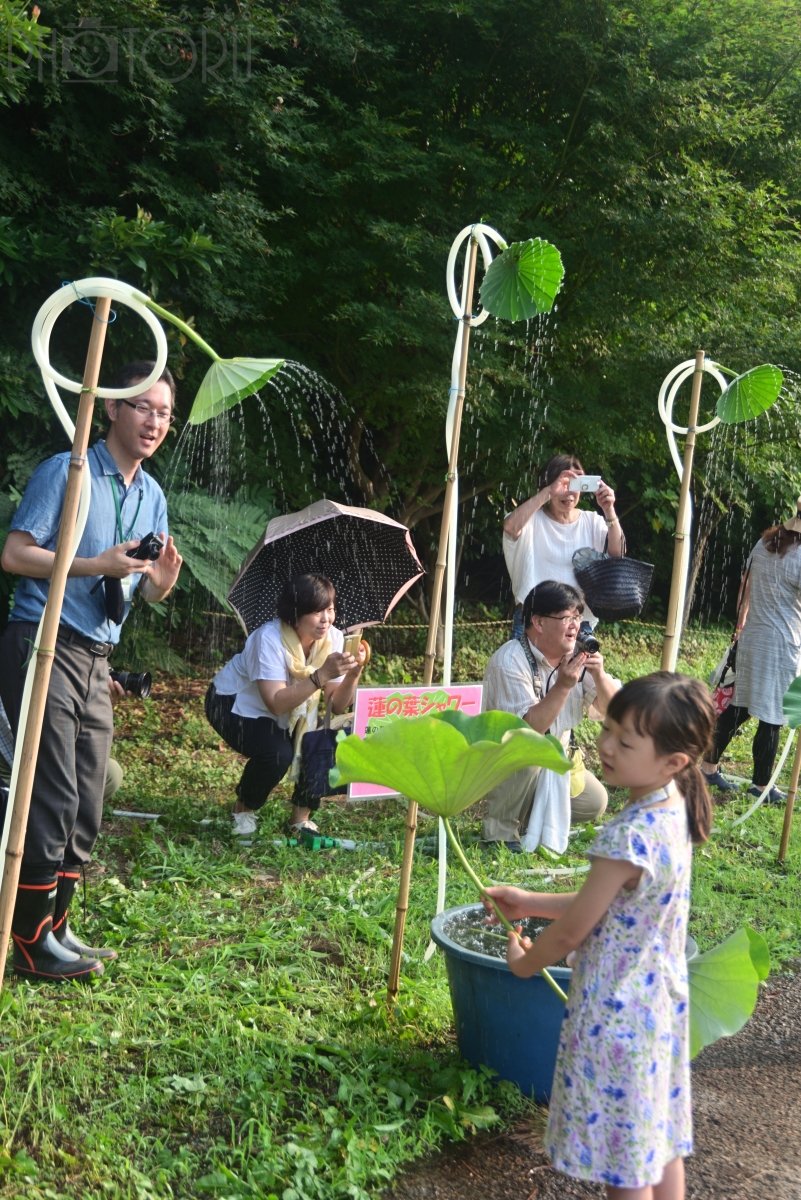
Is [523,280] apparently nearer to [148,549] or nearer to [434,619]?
[434,619]

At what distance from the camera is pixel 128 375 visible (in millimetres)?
3436

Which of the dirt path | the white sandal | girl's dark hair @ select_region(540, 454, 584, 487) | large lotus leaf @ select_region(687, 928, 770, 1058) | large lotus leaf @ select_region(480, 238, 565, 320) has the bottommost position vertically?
the white sandal

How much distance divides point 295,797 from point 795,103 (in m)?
7.41

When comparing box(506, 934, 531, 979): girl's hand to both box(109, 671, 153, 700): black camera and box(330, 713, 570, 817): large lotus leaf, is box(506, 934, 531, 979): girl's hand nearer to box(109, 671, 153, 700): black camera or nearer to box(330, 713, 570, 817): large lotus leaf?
box(330, 713, 570, 817): large lotus leaf

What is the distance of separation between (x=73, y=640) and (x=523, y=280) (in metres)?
1.68

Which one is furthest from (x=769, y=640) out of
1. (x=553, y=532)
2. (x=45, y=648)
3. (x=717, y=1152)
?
(x=45, y=648)

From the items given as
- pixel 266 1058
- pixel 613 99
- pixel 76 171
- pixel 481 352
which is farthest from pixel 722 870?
pixel 613 99

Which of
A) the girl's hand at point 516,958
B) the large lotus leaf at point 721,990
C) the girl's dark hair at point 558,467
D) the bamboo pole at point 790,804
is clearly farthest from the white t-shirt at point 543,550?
the girl's hand at point 516,958

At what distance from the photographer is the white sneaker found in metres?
5.19

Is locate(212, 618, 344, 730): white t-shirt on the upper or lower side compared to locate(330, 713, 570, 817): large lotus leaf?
lower

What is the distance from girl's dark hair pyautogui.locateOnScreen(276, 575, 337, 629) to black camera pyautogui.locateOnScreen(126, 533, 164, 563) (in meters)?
1.95

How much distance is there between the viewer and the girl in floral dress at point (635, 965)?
81.2 inches

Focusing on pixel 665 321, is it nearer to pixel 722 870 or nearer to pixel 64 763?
pixel 722 870

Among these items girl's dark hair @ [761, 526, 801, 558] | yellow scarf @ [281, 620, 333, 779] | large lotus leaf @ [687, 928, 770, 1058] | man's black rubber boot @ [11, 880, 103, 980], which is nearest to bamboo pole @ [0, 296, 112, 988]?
man's black rubber boot @ [11, 880, 103, 980]
